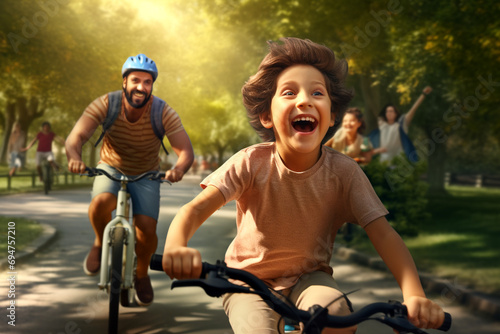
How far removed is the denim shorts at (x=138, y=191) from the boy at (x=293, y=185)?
8.25ft

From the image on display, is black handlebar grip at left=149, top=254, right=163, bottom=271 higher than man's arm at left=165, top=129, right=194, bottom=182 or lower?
lower

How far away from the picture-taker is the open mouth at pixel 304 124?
2.36 m

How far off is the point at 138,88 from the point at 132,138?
18.3 inches

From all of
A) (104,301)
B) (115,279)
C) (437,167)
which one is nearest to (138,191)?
(115,279)

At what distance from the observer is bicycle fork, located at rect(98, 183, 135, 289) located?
4773 millimetres

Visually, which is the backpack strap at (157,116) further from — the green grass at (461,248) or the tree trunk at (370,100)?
the tree trunk at (370,100)

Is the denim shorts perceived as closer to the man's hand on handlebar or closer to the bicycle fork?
the bicycle fork

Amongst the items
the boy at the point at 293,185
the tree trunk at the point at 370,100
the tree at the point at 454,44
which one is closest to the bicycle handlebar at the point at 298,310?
the boy at the point at 293,185

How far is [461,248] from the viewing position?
9430 millimetres

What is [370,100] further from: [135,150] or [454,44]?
[135,150]

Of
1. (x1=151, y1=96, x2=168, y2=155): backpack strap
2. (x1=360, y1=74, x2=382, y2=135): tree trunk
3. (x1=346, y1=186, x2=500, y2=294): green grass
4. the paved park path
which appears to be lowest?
the paved park path

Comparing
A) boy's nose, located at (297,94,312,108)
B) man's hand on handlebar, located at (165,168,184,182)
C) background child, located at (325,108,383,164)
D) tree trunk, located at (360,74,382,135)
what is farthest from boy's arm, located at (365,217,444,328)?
tree trunk, located at (360,74,382,135)

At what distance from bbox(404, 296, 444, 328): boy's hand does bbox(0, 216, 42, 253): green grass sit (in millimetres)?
6762

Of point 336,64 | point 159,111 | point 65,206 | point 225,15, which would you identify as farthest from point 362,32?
point 336,64
